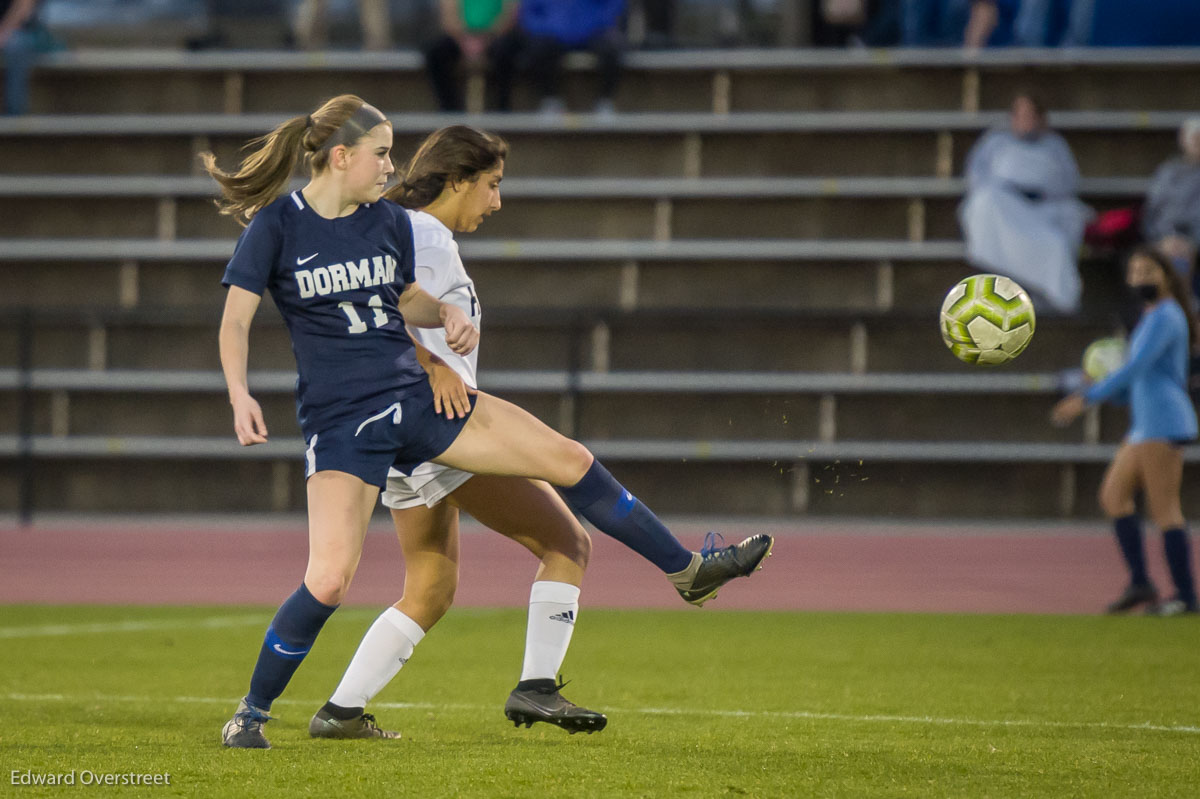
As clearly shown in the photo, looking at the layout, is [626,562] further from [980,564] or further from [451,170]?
[451,170]

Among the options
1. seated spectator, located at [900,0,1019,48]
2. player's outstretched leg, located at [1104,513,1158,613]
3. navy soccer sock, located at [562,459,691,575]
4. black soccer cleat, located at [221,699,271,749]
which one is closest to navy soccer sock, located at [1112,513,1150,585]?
player's outstretched leg, located at [1104,513,1158,613]

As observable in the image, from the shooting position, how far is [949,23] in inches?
664

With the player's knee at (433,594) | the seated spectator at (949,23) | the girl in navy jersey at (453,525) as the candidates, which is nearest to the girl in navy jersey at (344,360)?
the girl in navy jersey at (453,525)

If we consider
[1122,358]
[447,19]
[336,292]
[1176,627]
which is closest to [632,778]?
[336,292]

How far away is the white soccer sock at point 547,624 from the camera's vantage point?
5.24m

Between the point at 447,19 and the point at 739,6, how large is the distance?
341 centimetres

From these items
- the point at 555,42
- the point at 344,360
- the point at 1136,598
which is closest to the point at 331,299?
the point at 344,360

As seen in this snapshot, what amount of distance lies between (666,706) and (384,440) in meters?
2.05

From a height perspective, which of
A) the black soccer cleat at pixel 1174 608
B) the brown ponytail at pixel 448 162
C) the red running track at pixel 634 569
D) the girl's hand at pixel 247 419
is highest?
the brown ponytail at pixel 448 162

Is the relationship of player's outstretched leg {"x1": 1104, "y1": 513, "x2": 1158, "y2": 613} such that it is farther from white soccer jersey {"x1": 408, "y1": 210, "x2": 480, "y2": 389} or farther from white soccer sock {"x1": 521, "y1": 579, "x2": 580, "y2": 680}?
white soccer jersey {"x1": 408, "y1": 210, "x2": 480, "y2": 389}

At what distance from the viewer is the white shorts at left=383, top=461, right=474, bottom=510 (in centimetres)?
508

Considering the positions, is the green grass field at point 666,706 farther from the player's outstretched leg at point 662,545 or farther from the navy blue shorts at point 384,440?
the navy blue shorts at point 384,440

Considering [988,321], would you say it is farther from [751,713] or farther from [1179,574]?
[1179,574]

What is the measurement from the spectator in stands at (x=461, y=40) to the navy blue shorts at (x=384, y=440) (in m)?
12.0
